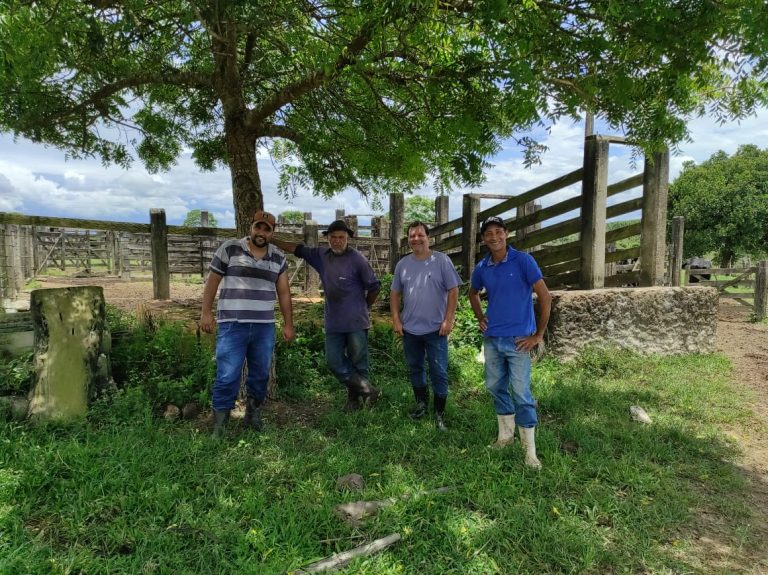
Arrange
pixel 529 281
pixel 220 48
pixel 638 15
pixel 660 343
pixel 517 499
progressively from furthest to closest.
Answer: pixel 660 343 < pixel 220 48 < pixel 529 281 < pixel 517 499 < pixel 638 15

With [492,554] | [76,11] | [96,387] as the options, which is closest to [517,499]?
[492,554]

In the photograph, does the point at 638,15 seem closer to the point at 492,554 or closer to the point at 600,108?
the point at 600,108

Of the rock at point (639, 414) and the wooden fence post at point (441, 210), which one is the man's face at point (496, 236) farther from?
the wooden fence post at point (441, 210)

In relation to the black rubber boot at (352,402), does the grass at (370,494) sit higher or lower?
lower

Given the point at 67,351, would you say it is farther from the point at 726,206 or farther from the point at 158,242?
the point at 726,206

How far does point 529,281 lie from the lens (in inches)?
151

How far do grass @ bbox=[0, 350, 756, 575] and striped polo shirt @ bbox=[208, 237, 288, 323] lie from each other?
1.02 metres

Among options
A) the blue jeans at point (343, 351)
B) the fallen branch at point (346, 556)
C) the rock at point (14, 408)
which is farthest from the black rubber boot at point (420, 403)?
the rock at point (14, 408)

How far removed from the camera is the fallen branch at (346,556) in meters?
2.52

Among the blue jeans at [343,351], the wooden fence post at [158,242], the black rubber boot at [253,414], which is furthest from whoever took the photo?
the wooden fence post at [158,242]

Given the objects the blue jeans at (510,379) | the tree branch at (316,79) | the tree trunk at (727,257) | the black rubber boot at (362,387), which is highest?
the tree branch at (316,79)

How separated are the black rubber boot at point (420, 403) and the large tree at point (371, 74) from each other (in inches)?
80.1

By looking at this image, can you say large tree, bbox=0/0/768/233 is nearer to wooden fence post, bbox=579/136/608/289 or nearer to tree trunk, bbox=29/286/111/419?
tree trunk, bbox=29/286/111/419

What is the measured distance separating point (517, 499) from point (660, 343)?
4.79m
